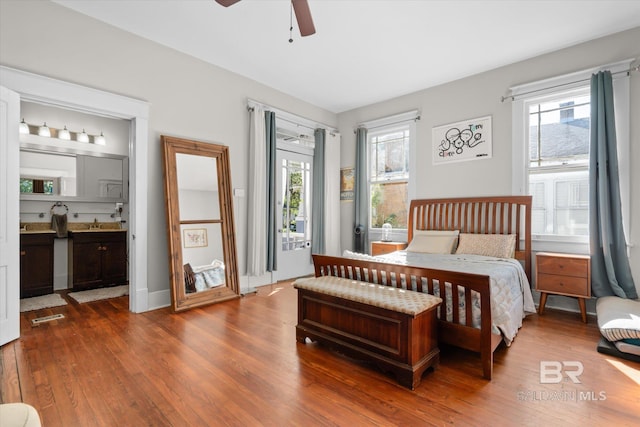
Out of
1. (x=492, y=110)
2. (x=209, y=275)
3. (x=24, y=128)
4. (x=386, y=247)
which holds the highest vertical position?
(x=492, y=110)

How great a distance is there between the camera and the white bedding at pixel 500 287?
235 cm

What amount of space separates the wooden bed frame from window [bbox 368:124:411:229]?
0.42 m

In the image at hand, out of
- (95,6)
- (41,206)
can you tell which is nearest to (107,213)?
(41,206)

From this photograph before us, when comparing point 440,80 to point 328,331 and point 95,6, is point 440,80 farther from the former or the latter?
point 95,6

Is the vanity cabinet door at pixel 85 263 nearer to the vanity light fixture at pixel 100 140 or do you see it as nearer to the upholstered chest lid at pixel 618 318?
the vanity light fixture at pixel 100 140

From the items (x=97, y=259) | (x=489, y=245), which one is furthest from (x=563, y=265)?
(x=97, y=259)

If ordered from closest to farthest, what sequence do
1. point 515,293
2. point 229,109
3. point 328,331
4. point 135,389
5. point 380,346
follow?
point 135,389 → point 380,346 → point 328,331 → point 515,293 → point 229,109

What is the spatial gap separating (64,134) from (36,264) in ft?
6.24

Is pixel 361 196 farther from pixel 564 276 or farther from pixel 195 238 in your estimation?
pixel 564 276

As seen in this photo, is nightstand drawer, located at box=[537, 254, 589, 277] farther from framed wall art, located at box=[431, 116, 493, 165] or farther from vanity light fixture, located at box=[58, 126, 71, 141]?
vanity light fixture, located at box=[58, 126, 71, 141]

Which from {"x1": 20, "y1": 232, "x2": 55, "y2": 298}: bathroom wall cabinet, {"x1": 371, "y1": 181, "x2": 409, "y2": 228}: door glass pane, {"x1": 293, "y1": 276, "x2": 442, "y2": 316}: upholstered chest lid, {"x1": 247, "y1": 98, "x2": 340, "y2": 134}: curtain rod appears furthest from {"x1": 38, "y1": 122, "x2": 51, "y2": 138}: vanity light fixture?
{"x1": 371, "y1": 181, "x2": 409, "y2": 228}: door glass pane

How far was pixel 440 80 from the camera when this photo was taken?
452 centimetres

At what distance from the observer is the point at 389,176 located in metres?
5.33

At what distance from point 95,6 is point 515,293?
Result: 4800 millimetres
